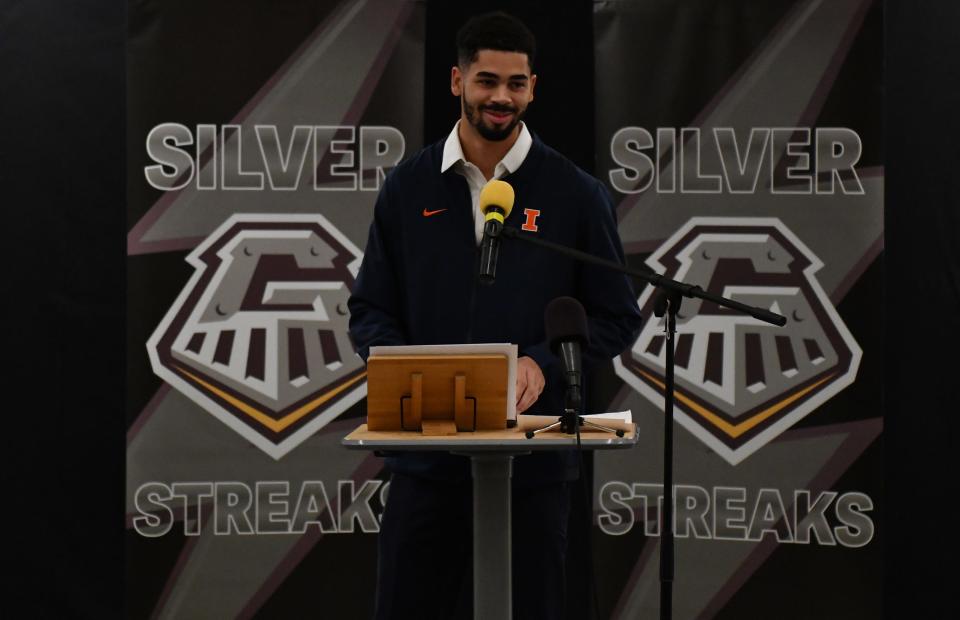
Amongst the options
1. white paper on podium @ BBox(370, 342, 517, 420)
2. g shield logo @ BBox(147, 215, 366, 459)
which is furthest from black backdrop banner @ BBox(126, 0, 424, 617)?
white paper on podium @ BBox(370, 342, 517, 420)

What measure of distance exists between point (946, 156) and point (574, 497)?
1.87 metres

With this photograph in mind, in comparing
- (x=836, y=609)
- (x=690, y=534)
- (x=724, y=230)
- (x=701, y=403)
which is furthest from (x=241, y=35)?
(x=836, y=609)

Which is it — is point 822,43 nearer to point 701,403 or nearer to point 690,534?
point 701,403

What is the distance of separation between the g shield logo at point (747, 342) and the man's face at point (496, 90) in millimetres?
1414

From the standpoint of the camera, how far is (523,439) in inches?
77.8

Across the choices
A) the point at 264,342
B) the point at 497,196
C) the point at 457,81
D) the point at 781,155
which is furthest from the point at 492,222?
the point at 781,155

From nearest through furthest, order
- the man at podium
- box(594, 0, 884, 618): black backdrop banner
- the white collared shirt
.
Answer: the man at podium, the white collared shirt, box(594, 0, 884, 618): black backdrop banner

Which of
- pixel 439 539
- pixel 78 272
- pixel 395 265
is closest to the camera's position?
pixel 439 539

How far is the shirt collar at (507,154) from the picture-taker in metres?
2.71

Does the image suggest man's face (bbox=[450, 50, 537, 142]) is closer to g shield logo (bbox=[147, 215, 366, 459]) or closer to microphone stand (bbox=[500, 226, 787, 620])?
microphone stand (bbox=[500, 226, 787, 620])

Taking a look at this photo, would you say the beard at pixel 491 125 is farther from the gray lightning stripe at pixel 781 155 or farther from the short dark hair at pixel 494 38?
the gray lightning stripe at pixel 781 155

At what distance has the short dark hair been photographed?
2.61 meters

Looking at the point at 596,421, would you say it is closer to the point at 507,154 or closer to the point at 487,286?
the point at 487,286

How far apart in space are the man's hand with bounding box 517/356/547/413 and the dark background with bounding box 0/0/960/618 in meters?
1.83
